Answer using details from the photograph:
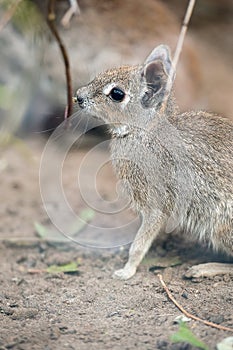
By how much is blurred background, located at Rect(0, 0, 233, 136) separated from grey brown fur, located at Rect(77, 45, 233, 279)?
4.69 ft

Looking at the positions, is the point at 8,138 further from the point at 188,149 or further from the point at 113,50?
the point at 188,149

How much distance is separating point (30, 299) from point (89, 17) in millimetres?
3360

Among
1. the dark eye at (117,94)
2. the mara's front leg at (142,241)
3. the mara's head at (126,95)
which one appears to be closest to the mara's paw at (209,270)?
the mara's front leg at (142,241)

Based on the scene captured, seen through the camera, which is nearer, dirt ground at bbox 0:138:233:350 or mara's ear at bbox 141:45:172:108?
dirt ground at bbox 0:138:233:350

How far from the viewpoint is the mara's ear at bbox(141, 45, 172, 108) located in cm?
400

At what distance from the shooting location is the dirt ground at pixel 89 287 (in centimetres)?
321

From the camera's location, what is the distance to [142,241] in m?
4.27

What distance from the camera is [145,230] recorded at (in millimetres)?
4262

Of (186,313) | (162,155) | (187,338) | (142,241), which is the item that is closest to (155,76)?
(162,155)

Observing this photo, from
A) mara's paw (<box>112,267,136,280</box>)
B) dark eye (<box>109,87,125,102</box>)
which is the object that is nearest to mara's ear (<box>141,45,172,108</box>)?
dark eye (<box>109,87,125,102</box>)

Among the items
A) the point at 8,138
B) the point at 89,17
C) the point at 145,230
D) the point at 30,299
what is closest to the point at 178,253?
the point at 145,230

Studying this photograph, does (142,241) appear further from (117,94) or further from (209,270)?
(117,94)

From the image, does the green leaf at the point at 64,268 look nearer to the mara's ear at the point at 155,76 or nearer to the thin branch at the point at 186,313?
the thin branch at the point at 186,313

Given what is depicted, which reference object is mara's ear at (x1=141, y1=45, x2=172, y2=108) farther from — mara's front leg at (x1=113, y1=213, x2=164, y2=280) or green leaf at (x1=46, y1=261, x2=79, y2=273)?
green leaf at (x1=46, y1=261, x2=79, y2=273)
